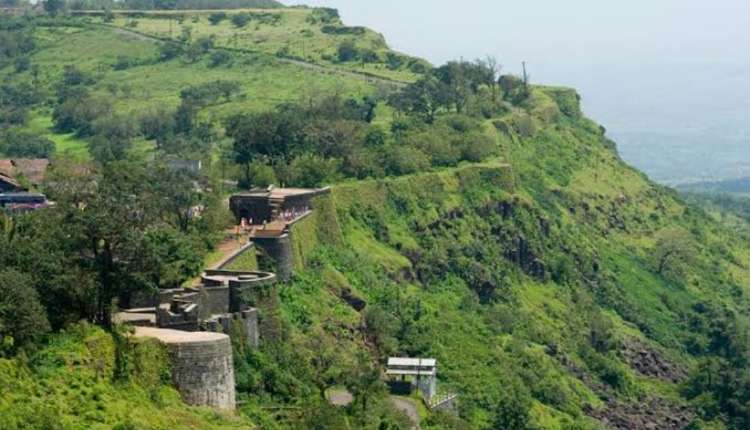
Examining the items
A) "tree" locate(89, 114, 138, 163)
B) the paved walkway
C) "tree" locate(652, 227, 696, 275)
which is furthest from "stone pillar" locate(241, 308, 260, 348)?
"tree" locate(652, 227, 696, 275)

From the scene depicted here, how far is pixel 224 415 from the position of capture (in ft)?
152

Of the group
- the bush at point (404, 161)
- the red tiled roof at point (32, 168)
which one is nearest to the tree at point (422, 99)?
the bush at point (404, 161)

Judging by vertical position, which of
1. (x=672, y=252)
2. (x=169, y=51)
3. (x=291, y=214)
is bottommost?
(x=672, y=252)

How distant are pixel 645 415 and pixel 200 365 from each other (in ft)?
125

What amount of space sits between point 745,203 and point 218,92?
83861 millimetres

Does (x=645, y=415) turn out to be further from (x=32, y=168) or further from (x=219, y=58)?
(x=219, y=58)

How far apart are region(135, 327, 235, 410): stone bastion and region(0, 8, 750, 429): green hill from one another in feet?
2.08

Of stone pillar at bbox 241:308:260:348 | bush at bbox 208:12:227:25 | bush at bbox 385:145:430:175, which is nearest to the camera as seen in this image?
stone pillar at bbox 241:308:260:348

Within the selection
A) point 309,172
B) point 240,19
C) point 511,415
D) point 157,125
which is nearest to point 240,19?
point 240,19

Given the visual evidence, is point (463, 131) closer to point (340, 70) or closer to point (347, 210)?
point (347, 210)

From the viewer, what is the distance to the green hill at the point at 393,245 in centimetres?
4834

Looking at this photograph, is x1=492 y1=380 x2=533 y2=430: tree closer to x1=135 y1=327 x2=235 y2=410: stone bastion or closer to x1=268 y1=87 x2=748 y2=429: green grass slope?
x1=268 y1=87 x2=748 y2=429: green grass slope

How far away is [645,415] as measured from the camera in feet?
260

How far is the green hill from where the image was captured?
1903 inches
